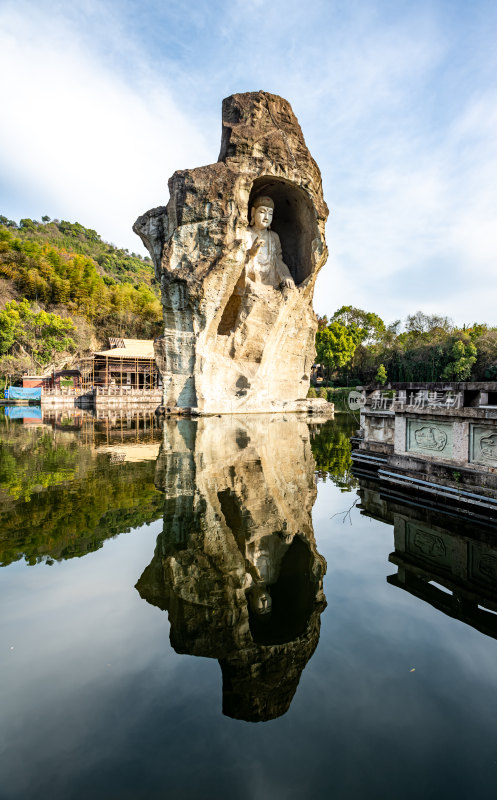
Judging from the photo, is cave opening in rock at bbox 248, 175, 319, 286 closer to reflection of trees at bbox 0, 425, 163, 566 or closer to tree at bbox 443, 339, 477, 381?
tree at bbox 443, 339, 477, 381

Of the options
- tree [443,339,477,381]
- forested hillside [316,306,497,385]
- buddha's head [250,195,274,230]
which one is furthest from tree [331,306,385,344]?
buddha's head [250,195,274,230]

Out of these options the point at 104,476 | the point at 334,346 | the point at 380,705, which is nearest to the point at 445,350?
the point at 334,346

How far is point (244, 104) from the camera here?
19516mm

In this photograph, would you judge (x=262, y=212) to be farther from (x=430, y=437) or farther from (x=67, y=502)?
(x=67, y=502)

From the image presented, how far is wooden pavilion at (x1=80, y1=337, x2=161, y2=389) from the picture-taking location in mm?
31178

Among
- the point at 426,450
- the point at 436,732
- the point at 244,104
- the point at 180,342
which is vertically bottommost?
the point at 436,732

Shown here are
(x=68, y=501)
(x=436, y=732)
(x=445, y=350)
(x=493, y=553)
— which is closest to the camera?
(x=436, y=732)

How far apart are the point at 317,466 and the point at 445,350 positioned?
2787cm

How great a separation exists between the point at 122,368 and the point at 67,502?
90.5 feet

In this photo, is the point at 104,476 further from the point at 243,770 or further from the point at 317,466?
the point at 243,770

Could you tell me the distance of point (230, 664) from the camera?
2281 mm

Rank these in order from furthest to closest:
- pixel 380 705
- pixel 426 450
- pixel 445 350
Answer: pixel 445 350 → pixel 426 450 → pixel 380 705

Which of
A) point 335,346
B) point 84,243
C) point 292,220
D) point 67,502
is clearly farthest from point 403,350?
point 84,243

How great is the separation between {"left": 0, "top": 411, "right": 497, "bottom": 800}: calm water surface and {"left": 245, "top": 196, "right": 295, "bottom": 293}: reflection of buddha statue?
18843 millimetres
